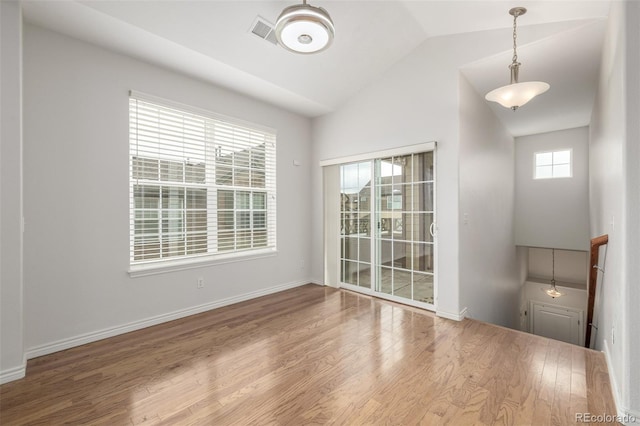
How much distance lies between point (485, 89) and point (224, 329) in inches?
175

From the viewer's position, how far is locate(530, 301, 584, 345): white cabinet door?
259 inches

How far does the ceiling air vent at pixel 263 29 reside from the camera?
284 centimetres

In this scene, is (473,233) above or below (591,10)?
below

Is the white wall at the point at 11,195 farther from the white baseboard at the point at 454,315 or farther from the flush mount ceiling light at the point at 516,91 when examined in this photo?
the white baseboard at the point at 454,315

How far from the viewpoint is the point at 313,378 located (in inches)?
88.5

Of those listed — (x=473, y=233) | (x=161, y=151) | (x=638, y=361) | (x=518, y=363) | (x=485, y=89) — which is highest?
(x=485, y=89)

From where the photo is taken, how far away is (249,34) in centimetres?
296

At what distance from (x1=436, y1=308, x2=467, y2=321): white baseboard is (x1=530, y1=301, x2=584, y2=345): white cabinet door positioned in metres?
5.20

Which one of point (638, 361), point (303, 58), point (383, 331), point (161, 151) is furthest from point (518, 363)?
point (161, 151)

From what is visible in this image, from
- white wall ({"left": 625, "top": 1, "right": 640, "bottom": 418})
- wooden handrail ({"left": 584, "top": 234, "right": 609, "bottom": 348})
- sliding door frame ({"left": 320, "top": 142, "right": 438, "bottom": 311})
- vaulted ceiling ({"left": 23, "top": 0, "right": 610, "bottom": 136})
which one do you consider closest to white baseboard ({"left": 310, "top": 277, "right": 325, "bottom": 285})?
sliding door frame ({"left": 320, "top": 142, "right": 438, "bottom": 311})

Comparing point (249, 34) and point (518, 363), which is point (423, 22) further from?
point (518, 363)

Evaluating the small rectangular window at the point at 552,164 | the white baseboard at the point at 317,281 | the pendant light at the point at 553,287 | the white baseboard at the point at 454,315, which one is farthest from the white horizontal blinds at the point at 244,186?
the pendant light at the point at 553,287

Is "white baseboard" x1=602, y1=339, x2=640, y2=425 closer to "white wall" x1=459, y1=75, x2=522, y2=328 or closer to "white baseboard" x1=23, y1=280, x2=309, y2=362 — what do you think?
"white wall" x1=459, y1=75, x2=522, y2=328

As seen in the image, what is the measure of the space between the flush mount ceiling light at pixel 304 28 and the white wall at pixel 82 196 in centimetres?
176
